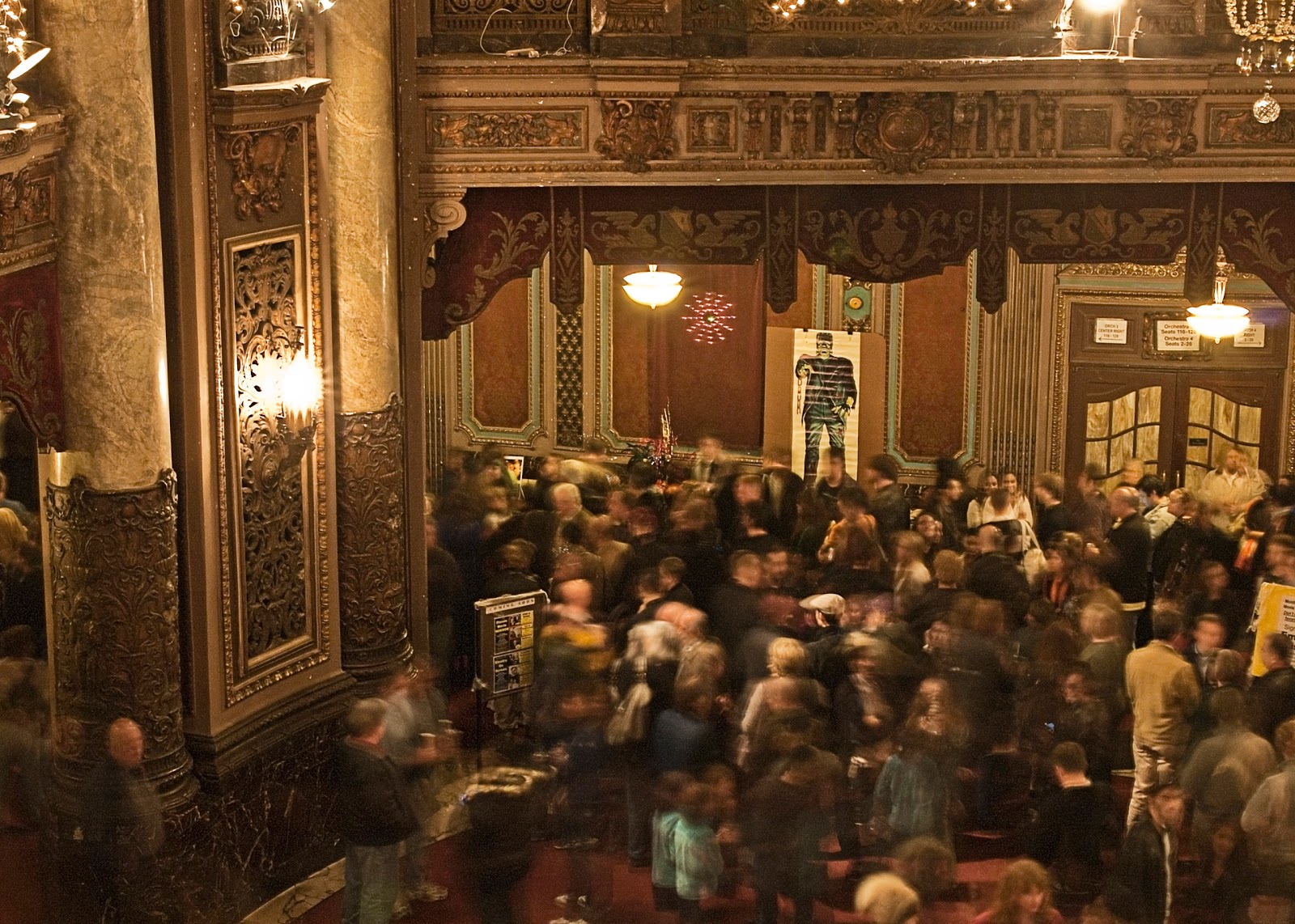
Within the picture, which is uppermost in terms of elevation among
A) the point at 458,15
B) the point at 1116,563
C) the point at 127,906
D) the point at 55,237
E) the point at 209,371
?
the point at 458,15

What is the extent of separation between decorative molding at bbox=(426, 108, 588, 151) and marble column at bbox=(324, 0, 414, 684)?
1.31 feet

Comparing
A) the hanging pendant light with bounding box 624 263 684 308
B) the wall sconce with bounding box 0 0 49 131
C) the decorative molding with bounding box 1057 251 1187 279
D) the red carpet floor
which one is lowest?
the red carpet floor

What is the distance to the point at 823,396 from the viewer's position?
1446cm

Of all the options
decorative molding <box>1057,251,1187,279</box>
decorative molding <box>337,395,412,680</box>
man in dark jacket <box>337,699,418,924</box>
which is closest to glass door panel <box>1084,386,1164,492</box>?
decorative molding <box>1057,251,1187,279</box>

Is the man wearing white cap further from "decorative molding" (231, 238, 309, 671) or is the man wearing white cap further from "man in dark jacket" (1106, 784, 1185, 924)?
"decorative molding" (231, 238, 309, 671)

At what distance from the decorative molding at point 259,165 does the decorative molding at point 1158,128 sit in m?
4.43

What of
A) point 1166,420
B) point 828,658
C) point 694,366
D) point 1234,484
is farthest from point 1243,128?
point 694,366

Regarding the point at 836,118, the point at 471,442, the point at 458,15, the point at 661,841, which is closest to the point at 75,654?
the point at 661,841

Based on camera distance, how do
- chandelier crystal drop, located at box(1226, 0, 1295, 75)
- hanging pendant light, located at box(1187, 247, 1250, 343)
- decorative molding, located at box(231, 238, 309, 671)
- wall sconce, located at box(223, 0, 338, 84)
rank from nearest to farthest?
wall sconce, located at box(223, 0, 338, 84), decorative molding, located at box(231, 238, 309, 671), chandelier crystal drop, located at box(1226, 0, 1295, 75), hanging pendant light, located at box(1187, 247, 1250, 343)

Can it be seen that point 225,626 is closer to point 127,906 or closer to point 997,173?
point 127,906

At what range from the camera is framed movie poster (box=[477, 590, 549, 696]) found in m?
9.79

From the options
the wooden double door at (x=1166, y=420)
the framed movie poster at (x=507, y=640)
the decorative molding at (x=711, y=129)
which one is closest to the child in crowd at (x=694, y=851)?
the framed movie poster at (x=507, y=640)

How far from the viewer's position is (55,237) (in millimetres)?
7570

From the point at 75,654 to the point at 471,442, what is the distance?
7659 mm
